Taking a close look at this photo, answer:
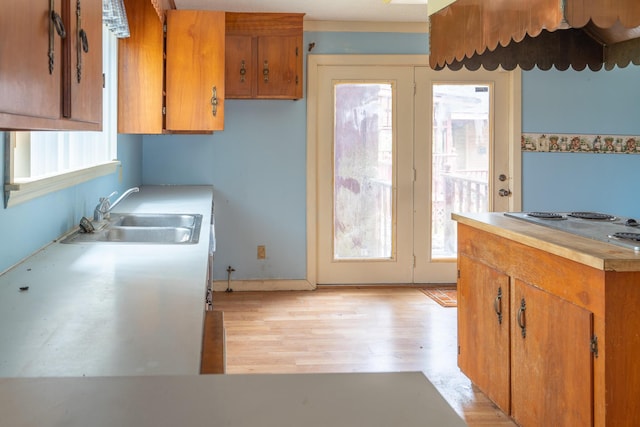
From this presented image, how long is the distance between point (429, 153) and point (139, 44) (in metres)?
2.73

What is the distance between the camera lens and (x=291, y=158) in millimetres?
5340

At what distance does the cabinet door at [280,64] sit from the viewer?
4.91 metres

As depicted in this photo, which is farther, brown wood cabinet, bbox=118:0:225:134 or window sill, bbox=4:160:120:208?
brown wood cabinet, bbox=118:0:225:134

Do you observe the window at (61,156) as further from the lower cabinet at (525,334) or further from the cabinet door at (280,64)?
the lower cabinet at (525,334)

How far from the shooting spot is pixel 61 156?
8.95ft

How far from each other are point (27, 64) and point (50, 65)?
0.46ft

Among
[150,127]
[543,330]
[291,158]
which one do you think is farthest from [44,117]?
[291,158]

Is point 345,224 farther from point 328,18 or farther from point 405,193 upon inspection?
point 328,18

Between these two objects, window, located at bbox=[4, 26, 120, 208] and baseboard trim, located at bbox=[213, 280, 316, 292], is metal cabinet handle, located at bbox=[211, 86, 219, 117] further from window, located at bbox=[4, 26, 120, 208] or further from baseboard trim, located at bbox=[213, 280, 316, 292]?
baseboard trim, located at bbox=[213, 280, 316, 292]

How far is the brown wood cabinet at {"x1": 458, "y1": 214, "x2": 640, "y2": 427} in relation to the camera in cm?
194

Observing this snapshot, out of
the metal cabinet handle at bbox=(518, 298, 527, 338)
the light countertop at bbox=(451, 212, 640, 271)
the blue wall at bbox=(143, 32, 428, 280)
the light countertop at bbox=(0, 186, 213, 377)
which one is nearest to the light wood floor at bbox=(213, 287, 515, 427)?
the blue wall at bbox=(143, 32, 428, 280)

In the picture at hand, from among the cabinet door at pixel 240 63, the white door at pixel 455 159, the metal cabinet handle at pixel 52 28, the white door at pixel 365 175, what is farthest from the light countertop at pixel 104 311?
the white door at pixel 455 159

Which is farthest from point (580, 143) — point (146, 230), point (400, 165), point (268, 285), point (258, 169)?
point (146, 230)

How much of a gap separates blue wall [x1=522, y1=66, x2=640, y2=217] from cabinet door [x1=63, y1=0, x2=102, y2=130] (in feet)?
15.1
